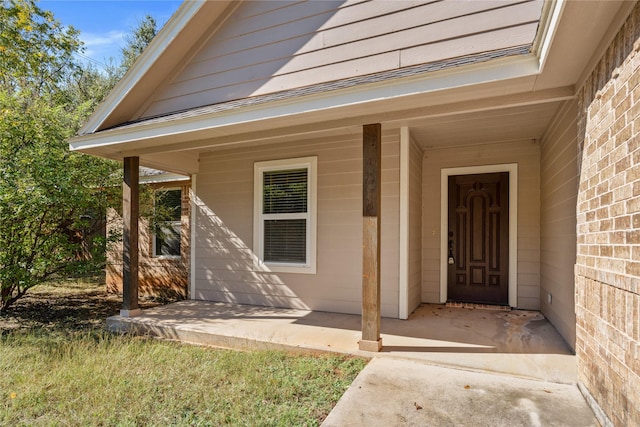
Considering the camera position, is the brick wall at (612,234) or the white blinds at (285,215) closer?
the brick wall at (612,234)

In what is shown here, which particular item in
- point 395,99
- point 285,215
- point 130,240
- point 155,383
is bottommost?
point 155,383

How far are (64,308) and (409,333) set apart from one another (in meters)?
5.81

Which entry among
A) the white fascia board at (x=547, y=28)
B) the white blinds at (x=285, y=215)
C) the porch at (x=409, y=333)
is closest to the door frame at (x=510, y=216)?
the porch at (x=409, y=333)

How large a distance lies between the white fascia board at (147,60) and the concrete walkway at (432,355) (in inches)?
111

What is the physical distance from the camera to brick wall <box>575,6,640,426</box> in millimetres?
1898

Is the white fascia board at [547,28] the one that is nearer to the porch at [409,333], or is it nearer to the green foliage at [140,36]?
the porch at [409,333]

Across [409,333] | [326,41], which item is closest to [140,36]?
[326,41]

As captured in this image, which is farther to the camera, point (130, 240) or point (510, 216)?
point (510, 216)

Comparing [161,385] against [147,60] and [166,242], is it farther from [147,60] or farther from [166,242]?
[166,242]

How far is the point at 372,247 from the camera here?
3.56 meters

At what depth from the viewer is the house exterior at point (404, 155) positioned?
228 centimetres

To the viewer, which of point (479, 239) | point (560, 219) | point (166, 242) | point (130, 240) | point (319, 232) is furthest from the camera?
point (166, 242)

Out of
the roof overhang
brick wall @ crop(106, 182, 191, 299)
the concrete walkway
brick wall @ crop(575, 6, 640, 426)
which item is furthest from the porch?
the roof overhang

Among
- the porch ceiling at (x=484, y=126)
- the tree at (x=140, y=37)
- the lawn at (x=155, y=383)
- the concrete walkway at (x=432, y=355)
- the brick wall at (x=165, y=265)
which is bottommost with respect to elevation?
the lawn at (x=155, y=383)
